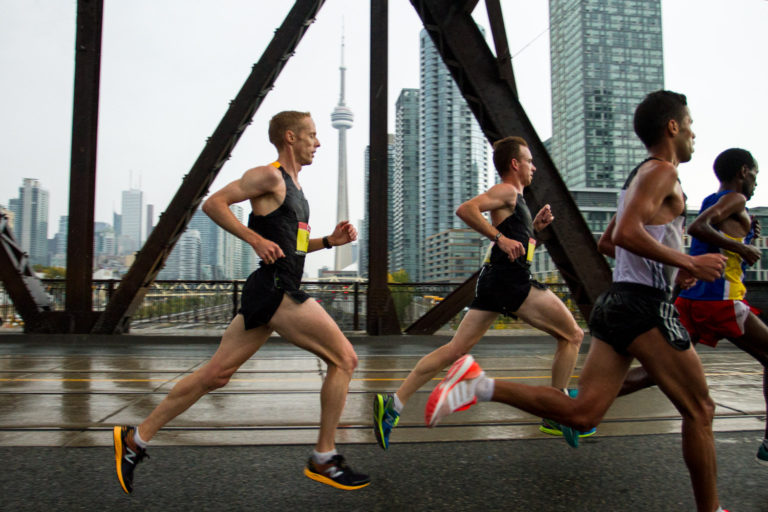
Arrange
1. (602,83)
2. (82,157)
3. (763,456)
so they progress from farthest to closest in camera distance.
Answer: (602,83) → (82,157) → (763,456)

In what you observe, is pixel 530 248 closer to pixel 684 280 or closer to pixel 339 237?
pixel 339 237

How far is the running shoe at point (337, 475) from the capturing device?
2.92 meters

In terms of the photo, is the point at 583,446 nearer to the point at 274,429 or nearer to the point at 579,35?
the point at 274,429

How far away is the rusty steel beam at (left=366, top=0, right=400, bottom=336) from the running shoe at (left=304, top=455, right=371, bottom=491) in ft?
24.5

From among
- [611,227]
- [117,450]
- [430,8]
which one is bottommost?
[117,450]

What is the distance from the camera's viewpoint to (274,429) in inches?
166

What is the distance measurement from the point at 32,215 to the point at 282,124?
11570 cm

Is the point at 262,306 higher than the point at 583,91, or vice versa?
the point at 583,91

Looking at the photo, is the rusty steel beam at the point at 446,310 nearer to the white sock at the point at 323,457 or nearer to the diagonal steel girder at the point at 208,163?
the diagonal steel girder at the point at 208,163

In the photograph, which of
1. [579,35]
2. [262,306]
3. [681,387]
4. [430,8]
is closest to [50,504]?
[262,306]

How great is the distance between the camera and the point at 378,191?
10406mm

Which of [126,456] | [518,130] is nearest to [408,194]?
[518,130]

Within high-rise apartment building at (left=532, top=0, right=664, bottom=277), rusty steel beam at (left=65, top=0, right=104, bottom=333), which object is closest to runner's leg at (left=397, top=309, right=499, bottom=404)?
rusty steel beam at (left=65, top=0, right=104, bottom=333)

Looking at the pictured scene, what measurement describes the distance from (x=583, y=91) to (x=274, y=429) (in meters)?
48.9
